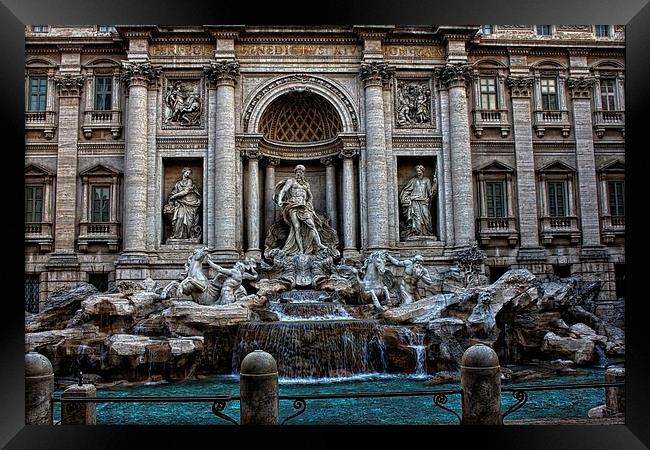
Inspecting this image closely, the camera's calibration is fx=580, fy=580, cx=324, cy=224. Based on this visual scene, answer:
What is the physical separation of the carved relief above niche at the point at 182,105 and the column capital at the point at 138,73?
2.28 ft

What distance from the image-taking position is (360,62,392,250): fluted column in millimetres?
21422

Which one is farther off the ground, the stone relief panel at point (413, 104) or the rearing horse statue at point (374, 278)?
the stone relief panel at point (413, 104)

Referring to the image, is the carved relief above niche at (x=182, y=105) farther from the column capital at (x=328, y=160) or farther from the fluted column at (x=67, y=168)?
the column capital at (x=328, y=160)

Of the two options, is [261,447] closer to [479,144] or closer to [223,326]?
[223,326]

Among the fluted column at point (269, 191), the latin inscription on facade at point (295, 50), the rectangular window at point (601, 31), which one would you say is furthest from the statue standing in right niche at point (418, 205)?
the rectangular window at point (601, 31)

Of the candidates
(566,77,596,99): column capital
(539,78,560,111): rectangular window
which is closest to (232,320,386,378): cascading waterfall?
(539,78,560,111): rectangular window

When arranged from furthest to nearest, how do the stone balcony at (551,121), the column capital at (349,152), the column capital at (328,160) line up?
→ the stone balcony at (551,121), the column capital at (328,160), the column capital at (349,152)

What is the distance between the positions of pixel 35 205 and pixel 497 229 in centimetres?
1765

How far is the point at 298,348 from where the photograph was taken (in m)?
14.5

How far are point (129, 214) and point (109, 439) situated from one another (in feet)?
47.0

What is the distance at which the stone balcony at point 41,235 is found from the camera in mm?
21516

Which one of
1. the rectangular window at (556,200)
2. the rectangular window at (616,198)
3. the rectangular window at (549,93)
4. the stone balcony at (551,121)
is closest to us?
the rectangular window at (556,200)

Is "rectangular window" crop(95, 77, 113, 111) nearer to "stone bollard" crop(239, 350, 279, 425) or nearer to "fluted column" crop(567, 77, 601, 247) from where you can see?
"stone bollard" crop(239, 350, 279, 425)
